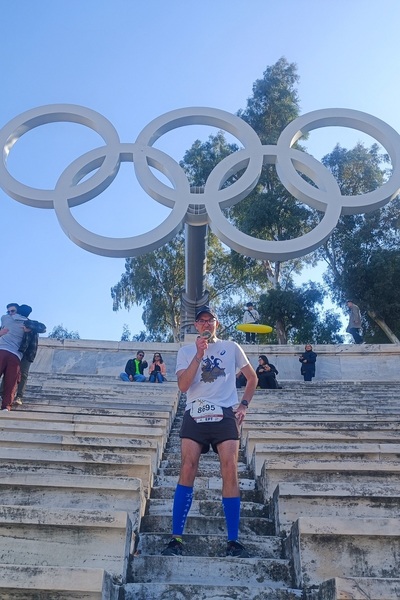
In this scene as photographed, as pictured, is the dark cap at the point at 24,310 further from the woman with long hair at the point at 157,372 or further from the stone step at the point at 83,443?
the woman with long hair at the point at 157,372

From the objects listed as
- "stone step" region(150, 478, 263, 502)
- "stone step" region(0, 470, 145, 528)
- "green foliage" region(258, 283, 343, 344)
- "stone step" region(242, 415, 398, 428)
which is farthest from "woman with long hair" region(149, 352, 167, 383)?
"green foliage" region(258, 283, 343, 344)

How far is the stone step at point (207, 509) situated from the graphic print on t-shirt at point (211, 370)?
28.3 inches

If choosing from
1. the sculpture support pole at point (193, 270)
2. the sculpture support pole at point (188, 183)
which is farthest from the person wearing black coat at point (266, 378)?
the sculpture support pole at point (193, 270)

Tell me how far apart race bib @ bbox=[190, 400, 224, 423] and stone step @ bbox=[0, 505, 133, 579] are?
0.66 meters

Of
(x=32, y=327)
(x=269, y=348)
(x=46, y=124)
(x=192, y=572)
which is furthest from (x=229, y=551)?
(x=46, y=124)

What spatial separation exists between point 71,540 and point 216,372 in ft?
3.67

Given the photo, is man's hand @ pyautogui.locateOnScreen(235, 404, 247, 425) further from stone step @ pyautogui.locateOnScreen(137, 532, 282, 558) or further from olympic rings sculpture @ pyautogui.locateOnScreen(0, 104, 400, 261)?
olympic rings sculpture @ pyautogui.locateOnScreen(0, 104, 400, 261)

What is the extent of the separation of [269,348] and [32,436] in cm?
810

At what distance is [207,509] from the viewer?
11.3 feet

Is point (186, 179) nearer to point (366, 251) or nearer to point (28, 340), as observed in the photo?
point (28, 340)

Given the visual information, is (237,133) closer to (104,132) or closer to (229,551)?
(104,132)

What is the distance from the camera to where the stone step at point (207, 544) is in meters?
2.95

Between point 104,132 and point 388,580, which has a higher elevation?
point 104,132

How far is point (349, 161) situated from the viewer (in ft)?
79.7
